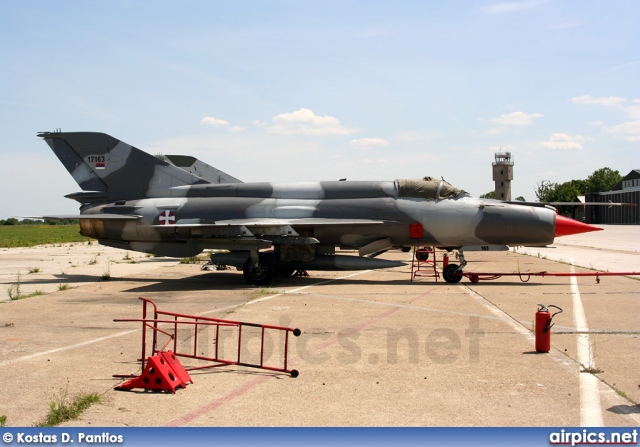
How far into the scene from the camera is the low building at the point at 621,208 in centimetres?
8716

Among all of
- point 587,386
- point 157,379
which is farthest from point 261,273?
point 587,386

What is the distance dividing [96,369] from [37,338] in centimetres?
241

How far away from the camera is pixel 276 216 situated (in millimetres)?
17438

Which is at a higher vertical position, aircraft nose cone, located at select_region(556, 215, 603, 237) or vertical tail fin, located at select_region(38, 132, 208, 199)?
vertical tail fin, located at select_region(38, 132, 208, 199)

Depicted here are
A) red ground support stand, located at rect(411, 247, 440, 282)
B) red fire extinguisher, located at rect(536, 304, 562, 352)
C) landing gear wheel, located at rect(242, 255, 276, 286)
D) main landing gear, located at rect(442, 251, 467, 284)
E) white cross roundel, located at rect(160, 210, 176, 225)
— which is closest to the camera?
red fire extinguisher, located at rect(536, 304, 562, 352)

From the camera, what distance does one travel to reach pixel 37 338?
29.0 feet

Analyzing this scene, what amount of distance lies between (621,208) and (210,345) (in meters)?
93.8

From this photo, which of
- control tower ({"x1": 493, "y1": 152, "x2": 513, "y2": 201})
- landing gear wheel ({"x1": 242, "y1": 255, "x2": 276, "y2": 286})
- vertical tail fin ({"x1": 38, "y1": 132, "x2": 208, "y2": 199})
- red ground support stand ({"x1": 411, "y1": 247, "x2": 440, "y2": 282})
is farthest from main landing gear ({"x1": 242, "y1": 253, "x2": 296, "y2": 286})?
control tower ({"x1": 493, "y1": 152, "x2": 513, "y2": 201})

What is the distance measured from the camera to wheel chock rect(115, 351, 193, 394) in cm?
602

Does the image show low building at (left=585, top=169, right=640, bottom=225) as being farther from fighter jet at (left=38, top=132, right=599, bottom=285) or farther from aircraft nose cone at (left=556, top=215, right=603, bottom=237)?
fighter jet at (left=38, top=132, right=599, bottom=285)

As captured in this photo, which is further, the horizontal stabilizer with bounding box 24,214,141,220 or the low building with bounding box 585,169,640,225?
the low building with bounding box 585,169,640,225

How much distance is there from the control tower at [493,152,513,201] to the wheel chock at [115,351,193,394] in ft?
208

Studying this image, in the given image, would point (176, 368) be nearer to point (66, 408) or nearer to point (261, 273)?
point (66, 408)

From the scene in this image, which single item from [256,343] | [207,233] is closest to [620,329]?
[256,343]
